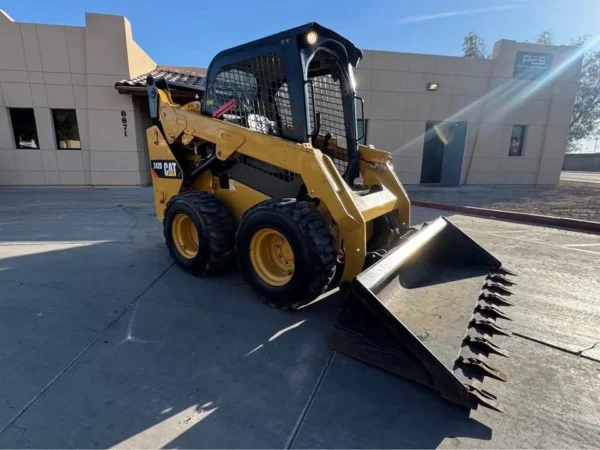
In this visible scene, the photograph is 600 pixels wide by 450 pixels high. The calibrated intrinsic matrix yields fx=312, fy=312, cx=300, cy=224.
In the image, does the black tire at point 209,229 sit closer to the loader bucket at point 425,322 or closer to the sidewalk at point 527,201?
the loader bucket at point 425,322

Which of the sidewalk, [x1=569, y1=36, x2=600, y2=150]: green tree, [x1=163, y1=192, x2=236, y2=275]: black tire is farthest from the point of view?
[x1=569, y1=36, x2=600, y2=150]: green tree

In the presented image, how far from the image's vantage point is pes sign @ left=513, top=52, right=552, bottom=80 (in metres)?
13.1

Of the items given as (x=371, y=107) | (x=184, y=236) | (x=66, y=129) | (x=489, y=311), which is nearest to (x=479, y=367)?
(x=489, y=311)

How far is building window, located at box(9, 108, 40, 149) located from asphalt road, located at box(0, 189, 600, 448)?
9.94m

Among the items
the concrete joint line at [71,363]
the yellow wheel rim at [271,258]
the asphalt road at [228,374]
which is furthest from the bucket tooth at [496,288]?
the concrete joint line at [71,363]

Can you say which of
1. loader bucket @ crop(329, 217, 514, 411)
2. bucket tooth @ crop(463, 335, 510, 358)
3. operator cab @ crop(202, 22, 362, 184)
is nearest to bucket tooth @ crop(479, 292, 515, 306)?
loader bucket @ crop(329, 217, 514, 411)

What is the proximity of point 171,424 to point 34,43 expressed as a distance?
13829 mm

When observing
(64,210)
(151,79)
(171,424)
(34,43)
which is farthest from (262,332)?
(34,43)

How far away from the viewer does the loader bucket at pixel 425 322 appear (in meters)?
1.86

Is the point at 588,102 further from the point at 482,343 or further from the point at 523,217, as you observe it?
the point at 482,343

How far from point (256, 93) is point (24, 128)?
1234 cm

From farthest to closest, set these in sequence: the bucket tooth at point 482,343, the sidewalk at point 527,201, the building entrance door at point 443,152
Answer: the building entrance door at point 443,152
the sidewalk at point 527,201
the bucket tooth at point 482,343

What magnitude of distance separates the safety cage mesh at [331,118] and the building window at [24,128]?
12.0 m

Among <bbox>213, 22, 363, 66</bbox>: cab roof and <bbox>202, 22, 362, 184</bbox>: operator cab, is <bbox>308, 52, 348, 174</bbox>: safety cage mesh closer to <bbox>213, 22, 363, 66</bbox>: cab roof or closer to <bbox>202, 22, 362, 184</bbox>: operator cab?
<bbox>202, 22, 362, 184</bbox>: operator cab
